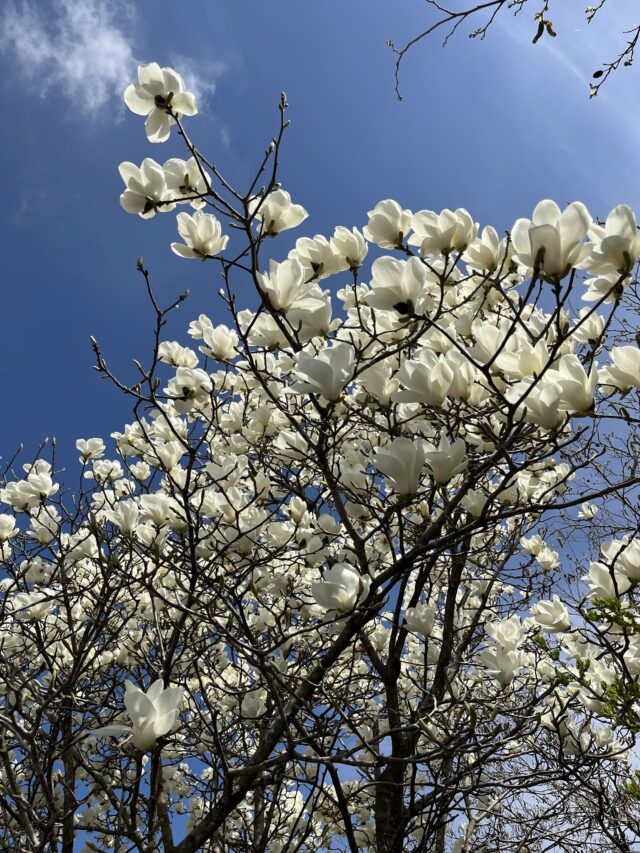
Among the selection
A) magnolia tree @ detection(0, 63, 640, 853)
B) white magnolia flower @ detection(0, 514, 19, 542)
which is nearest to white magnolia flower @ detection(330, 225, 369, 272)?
magnolia tree @ detection(0, 63, 640, 853)

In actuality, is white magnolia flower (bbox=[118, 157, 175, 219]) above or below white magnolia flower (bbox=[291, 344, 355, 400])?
above

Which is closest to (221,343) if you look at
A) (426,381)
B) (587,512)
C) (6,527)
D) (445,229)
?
(445,229)

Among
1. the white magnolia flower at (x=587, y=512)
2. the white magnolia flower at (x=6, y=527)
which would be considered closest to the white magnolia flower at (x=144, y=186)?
the white magnolia flower at (x=6, y=527)

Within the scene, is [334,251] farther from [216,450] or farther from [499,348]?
[216,450]

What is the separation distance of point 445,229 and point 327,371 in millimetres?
678

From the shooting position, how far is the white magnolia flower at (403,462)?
1.43 metres

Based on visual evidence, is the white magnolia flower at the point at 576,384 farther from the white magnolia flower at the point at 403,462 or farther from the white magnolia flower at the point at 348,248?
the white magnolia flower at the point at 348,248

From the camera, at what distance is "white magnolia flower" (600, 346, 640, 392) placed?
1484mm

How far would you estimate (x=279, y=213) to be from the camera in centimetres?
184

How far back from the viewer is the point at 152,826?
1831 millimetres

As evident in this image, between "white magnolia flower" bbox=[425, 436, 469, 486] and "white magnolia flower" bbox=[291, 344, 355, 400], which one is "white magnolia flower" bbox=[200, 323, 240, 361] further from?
"white magnolia flower" bbox=[425, 436, 469, 486]

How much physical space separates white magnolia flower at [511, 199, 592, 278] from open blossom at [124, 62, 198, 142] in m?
1.05

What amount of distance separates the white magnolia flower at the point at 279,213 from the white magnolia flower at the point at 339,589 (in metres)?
0.99

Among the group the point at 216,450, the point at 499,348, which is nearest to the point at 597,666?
the point at 499,348
